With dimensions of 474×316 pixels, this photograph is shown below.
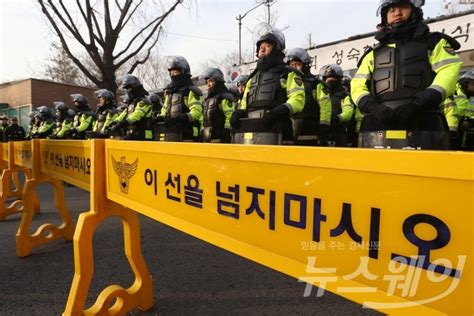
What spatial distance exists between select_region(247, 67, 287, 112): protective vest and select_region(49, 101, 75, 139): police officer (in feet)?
26.0

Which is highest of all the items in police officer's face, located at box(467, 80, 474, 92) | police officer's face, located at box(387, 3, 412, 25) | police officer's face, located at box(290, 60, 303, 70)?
police officer's face, located at box(290, 60, 303, 70)

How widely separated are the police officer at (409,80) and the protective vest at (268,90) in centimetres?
107

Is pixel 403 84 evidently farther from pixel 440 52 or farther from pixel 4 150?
pixel 4 150

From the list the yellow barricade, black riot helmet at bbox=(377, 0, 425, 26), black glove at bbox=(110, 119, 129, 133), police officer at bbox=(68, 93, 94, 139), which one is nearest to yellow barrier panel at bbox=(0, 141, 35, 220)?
Answer: black glove at bbox=(110, 119, 129, 133)

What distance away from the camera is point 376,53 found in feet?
8.81

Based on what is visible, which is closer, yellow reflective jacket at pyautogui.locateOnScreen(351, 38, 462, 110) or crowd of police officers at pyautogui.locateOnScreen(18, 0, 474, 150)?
yellow reflective jacket at pyautogui.locateOnScreen(351, 38, 462, 110)

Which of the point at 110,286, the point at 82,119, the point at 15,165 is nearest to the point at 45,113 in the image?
the point at 82,119

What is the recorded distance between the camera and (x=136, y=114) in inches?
248

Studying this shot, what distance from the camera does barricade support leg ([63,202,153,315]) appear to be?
1.84 m

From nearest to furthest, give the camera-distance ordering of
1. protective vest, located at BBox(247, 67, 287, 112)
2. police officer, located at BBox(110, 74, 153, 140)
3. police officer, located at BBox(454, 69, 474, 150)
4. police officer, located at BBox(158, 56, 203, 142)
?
protective vest, located at BBox(247, 67, 287, 112) → police officer, located at BBox(454, 69, 474, 150) → police officer, located at BBox(158, 56, 203, 142) → police officer, located at BBox(110, 74, 153, 140)

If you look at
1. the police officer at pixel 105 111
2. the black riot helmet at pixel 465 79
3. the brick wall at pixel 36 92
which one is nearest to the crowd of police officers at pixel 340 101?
the black riot helmet at pixel 465 79

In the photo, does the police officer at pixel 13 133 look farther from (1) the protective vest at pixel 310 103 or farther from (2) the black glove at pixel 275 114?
(2) the black glove at pixel 275 114

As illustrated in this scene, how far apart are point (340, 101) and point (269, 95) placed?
2109 millimetres

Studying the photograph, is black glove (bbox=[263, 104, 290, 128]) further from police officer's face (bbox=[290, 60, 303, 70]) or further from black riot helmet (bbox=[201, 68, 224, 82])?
black riot helmet (bbox=[201, 68, 224, 82])
